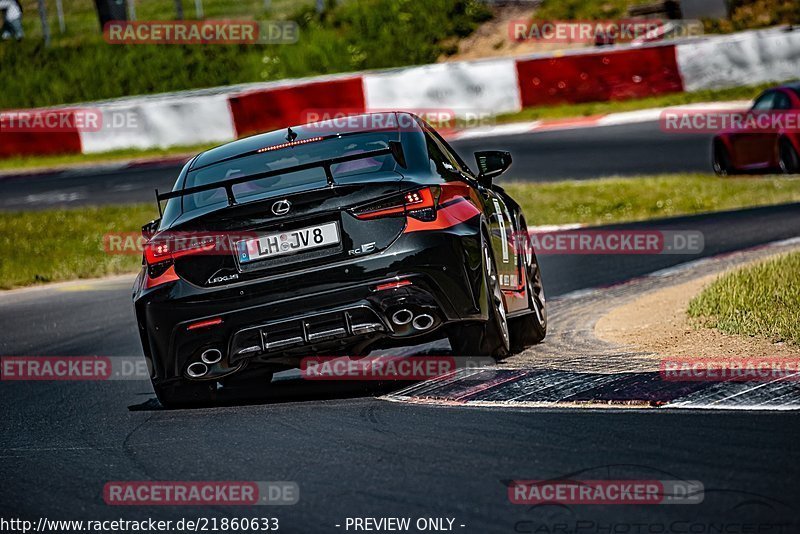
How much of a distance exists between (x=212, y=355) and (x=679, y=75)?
67.9ft

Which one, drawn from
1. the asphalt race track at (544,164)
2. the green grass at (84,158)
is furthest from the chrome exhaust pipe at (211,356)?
the green grass at (84,158)

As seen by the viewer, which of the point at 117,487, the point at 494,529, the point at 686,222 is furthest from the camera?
the point at 686,222

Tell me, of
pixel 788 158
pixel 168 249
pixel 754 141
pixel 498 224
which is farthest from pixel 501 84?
pixel 168 249

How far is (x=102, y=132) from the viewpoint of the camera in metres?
28.3

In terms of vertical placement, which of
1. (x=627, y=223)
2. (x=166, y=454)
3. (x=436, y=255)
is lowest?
(x=627, y=223)

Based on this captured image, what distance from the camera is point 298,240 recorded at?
651 centimetres

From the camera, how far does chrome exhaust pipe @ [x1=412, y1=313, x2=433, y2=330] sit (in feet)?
21.2

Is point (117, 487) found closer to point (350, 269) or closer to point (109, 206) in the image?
point (350, 269)

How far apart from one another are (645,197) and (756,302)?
8507mm

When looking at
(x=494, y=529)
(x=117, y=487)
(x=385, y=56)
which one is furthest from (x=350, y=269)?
(x=385, y=56)

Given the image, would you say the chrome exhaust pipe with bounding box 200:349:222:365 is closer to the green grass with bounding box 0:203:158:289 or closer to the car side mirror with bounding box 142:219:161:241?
the car side mirror with bounding box 142:219:161:241

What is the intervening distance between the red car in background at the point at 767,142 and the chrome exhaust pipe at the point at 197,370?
11.7 meters

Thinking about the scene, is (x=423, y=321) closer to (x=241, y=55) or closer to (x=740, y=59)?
(x=740, y=59)

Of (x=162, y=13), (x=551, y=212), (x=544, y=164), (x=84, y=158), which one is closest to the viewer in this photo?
(x=551, y=212)
